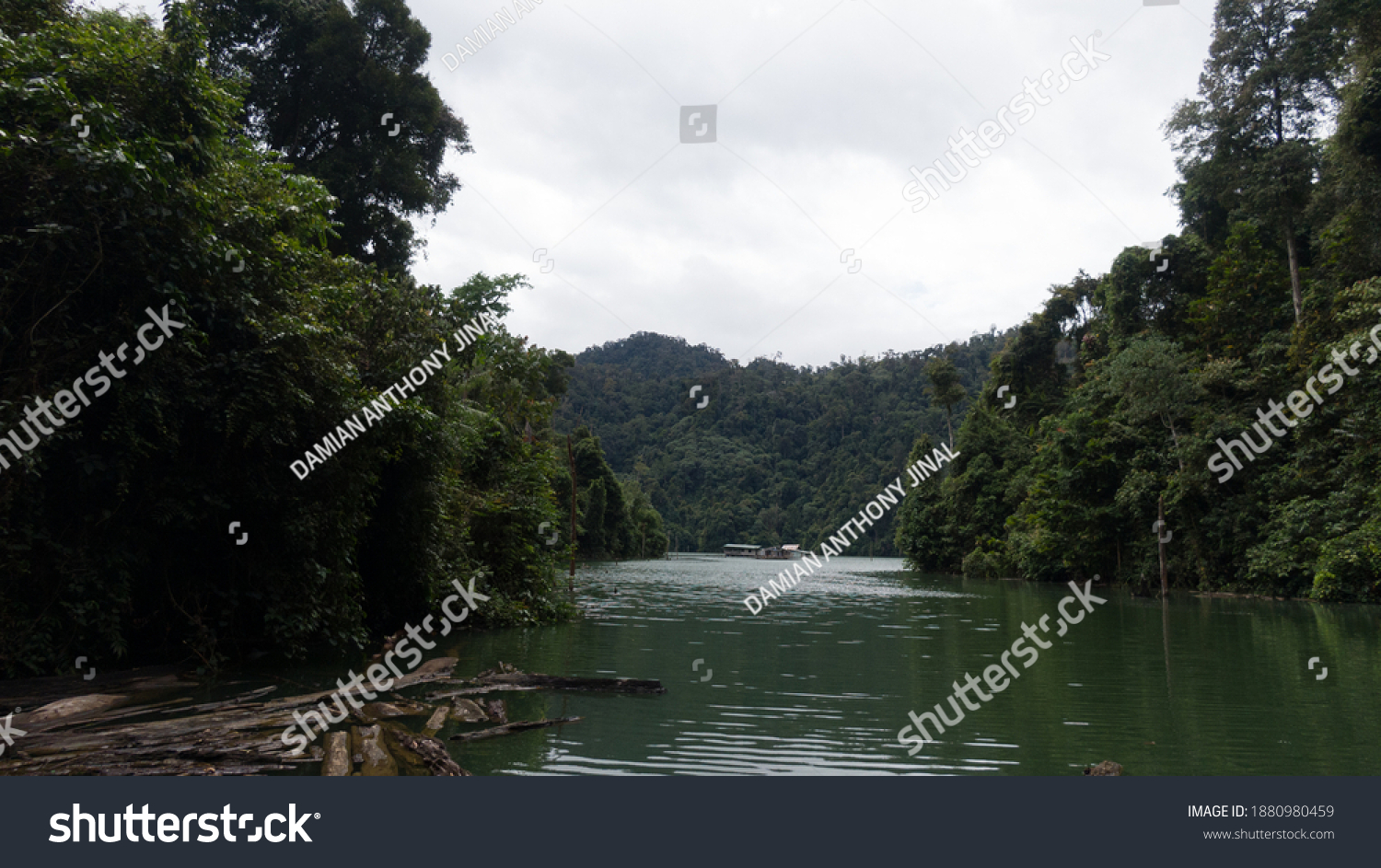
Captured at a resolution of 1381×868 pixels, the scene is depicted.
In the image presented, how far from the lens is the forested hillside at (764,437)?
118 meters

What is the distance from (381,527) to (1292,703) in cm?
1247

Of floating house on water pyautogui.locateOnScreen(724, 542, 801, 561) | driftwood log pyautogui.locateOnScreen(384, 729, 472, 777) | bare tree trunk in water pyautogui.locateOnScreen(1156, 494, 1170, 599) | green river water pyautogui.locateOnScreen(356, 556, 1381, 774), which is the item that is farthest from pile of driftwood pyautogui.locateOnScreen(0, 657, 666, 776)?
floating house on water pyautogui.locateOnScreen(724, 542, 801, 561)

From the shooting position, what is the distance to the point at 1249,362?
3228 centimetres

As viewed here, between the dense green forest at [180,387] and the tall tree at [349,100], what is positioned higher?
the tall tree at [349,100]

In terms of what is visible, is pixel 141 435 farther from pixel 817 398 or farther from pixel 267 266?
pixel 817 398

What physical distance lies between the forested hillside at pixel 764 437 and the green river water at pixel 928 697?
9445 centimetres

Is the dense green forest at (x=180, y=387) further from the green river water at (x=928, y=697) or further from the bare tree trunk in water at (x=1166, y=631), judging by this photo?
the bare tree trunk in water at (x=1166, y=631)

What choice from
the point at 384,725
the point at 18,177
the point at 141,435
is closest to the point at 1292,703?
the point at 384,725

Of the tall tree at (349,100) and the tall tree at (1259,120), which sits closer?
the tall tree at (349,100)

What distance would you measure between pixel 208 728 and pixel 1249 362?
3628cm

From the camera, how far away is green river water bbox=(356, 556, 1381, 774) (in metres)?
6.69

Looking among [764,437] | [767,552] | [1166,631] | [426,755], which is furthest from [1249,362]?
[764,437]

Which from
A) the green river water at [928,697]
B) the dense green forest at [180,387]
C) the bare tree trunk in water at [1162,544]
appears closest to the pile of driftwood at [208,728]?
the green river water at [928,697]

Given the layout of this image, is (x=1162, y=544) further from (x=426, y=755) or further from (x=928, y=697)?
(x=426, y=755)
